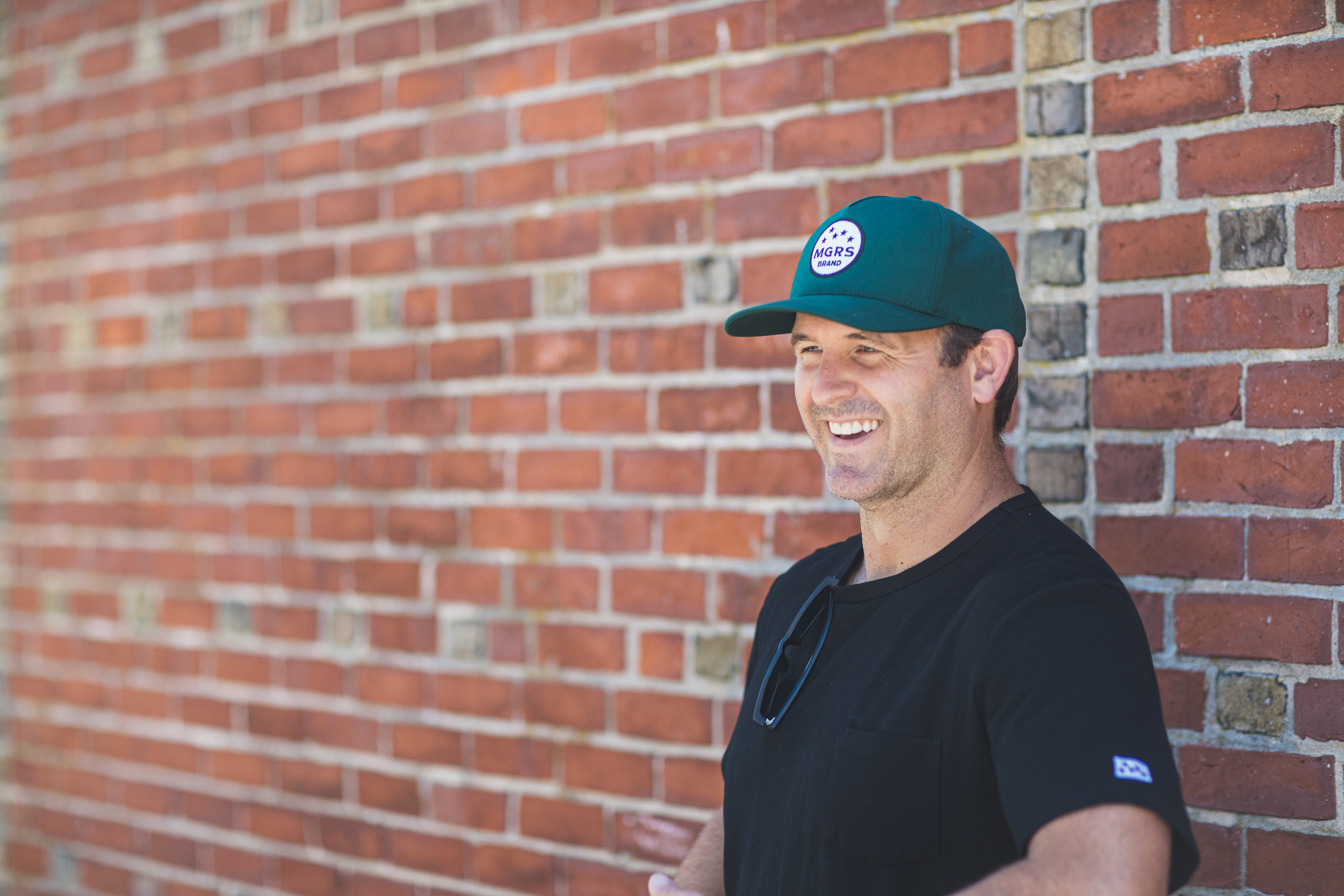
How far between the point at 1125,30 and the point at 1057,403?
68 centimetres

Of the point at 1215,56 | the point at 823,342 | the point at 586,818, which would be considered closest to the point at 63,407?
the point at 586,818

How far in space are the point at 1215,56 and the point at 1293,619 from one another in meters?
0.96

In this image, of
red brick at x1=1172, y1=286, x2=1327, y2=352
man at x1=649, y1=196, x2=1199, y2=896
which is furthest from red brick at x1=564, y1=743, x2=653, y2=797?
red brick at x1=1172, y1=286, x2=1327, y2=352

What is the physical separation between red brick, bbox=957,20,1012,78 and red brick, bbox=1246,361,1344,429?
74 cm

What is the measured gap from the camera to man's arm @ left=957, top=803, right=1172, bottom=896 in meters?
1.26

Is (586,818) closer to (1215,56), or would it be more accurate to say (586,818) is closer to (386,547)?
(386,547)

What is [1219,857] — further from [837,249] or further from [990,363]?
[837,249]

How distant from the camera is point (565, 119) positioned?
274 cm

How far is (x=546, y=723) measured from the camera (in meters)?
2.73

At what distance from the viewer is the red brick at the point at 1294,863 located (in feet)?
5.96

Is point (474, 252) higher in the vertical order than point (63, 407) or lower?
higher

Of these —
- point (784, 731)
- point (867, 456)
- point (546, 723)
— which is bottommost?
point (546, 723)

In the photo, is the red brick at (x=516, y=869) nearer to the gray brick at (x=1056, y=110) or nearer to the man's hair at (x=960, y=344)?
the man's hair at (x=960, y=344)

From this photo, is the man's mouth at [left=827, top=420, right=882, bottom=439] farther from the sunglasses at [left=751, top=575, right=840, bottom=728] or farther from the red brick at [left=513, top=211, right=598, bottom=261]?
the red brick at [left=513, top=211, right=598, bottom=261]
